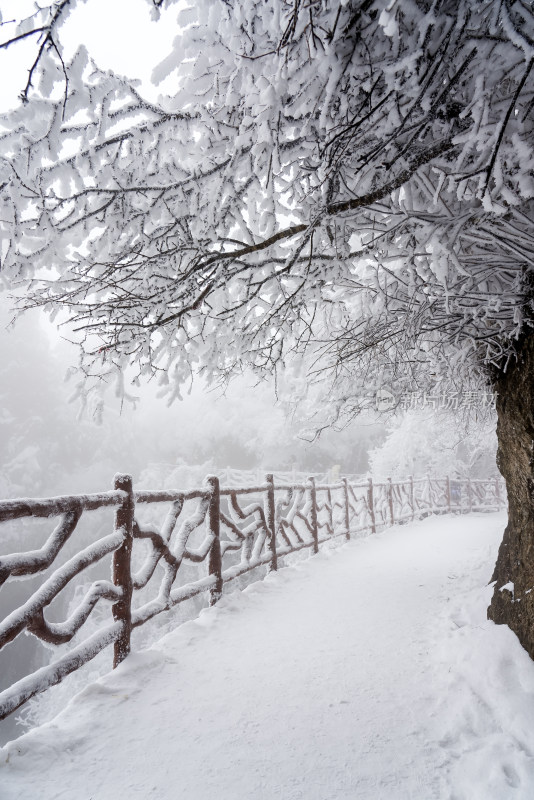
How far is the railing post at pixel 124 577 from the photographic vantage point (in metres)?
3.08

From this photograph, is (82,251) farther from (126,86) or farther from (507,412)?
(507,412)

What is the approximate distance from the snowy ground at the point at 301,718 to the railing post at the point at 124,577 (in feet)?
0.41

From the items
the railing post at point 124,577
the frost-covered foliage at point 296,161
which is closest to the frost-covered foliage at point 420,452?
the frost-covered foliage at point 296,161

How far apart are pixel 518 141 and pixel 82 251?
297 centimetres

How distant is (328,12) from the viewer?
158cm

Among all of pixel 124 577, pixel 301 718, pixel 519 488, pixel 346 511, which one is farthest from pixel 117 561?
pixel 346 511

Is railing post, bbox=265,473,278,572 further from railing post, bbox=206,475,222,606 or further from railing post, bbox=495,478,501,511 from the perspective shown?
railing post, bbox=495,478,501,511

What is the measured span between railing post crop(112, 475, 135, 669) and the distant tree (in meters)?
1.17

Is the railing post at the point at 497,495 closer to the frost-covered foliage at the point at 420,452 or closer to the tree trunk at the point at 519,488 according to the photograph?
the frost-covered foliage at the point at 420,452

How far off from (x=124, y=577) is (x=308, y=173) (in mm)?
3068

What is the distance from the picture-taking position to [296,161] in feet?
8.00

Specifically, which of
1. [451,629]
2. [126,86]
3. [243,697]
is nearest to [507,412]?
[451,629]

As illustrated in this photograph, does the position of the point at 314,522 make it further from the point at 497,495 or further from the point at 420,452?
the point at 497,495

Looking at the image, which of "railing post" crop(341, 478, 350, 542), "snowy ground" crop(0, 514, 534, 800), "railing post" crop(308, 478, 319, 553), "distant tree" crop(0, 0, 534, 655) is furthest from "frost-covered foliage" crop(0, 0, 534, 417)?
"railing post" crop(341, 478, 350, 542)
